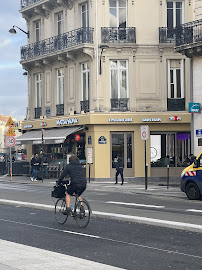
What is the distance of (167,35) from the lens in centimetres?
3441

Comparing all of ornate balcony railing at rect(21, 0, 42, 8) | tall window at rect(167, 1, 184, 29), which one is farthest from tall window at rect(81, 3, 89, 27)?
tall window at rect(167, 1, 184, 29)

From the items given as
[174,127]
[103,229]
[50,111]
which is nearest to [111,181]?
[174,127]

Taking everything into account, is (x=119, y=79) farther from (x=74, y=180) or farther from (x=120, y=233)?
(x=120, y=233)

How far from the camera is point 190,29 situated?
2738 centimetres

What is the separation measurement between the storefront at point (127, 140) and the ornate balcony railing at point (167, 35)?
14.8ft

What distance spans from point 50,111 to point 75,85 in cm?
338

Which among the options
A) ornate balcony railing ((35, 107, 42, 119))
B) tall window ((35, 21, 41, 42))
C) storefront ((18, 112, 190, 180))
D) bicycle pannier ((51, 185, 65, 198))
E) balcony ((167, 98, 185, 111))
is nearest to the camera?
bicycle pannier ((51, 185, 65, 198))

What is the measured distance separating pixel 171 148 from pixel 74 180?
2272 centimetres

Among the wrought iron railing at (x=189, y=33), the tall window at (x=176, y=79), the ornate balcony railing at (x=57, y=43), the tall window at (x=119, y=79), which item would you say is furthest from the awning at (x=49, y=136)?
the wrought iron railing at (x=189, y=33)

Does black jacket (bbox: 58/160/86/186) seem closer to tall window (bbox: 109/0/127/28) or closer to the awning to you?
the awning

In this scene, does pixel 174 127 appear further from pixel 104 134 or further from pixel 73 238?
pixel 73 238

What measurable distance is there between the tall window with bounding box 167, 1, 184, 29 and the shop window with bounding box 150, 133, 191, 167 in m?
6.93

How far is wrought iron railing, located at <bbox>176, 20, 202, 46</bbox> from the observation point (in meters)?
27.0

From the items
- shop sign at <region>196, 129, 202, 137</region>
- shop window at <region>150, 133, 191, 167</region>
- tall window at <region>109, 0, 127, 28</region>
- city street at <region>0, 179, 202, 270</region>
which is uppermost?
tall window at <region>109, 0, 127, 28</region>
